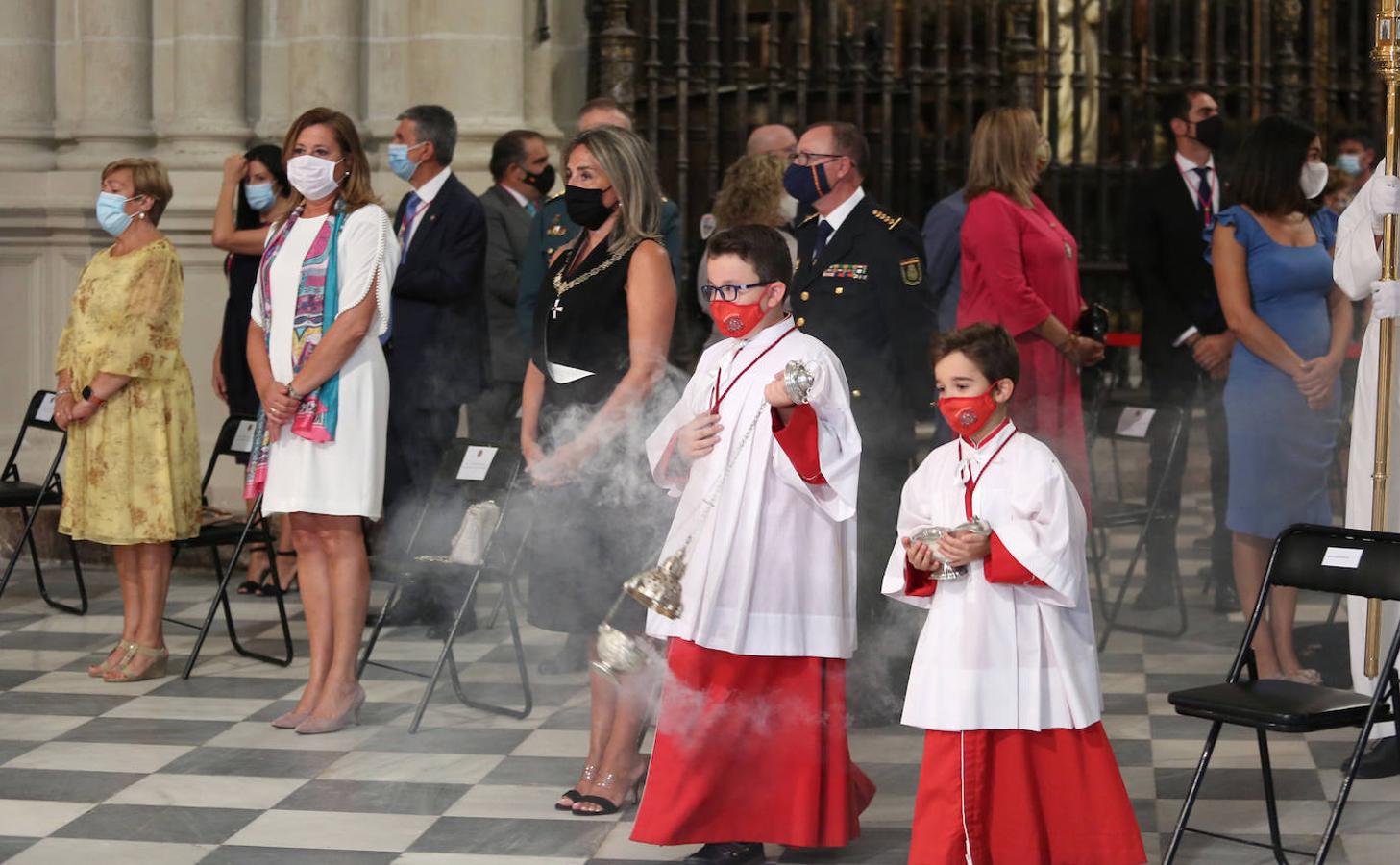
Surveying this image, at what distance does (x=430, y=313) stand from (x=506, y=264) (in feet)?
2.34

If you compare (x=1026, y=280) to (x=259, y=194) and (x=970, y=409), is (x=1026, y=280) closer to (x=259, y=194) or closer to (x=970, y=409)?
(x=970, y=409)

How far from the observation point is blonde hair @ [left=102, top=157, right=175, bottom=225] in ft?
23.4

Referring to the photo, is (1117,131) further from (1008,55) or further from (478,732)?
(478,732)

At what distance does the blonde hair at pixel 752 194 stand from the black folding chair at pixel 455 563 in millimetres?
1491

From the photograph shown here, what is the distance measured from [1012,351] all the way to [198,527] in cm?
365

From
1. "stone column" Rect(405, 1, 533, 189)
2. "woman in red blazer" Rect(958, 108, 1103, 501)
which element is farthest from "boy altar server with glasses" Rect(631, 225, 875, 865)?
"stone column" Rect(405, 1, 533, 189)

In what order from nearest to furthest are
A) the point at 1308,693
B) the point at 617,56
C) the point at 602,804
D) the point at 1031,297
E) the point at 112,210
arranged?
the point at 1308,693
the point at 602,804
the point at 1031,297
the point at 112,210
the point at 617,56

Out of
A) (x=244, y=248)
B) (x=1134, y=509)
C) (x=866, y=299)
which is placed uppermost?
(x=244, y=248)

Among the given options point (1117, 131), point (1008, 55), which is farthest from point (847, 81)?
point (1117, 131)

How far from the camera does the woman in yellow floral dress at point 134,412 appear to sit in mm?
7047

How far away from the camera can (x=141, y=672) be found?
278 inches

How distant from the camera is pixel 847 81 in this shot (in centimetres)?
1073

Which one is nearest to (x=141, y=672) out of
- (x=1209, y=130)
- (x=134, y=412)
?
(x=134, y=412)

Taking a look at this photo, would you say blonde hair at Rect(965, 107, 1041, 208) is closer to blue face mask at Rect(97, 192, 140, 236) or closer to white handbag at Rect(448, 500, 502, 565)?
white handbag at Rect(448, 500, 502, 565)
